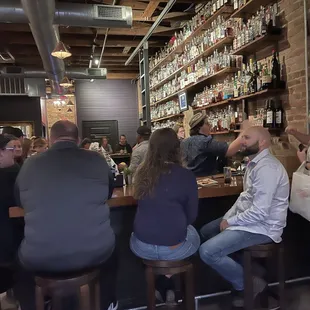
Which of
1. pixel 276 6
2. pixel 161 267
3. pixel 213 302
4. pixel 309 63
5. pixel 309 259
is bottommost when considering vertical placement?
pixel 213 302

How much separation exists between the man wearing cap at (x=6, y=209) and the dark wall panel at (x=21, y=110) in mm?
8333

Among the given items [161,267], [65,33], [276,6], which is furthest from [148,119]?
[161,267]

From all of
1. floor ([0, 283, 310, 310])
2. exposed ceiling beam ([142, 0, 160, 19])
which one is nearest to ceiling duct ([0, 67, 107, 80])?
exposed ceiling beam ([142, 0, 160, 19])

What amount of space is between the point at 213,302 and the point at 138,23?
5303 millimetres

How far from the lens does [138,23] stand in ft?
20.8

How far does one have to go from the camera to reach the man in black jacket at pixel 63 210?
66.4 inches

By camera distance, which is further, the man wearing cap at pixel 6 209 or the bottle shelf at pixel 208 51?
the bottle shelf at pixel 208 51

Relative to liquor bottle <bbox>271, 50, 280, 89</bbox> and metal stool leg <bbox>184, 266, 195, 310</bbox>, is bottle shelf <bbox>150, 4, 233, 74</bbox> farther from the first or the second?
metal stool leg <bbox>184, 266, 195, 310</bbox>

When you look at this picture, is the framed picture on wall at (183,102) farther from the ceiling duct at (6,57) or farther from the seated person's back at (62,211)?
the ceiling duct at (6,57)

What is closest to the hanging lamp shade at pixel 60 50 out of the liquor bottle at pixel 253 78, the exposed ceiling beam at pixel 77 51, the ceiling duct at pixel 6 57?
the liquor bottle at pixel 253 78

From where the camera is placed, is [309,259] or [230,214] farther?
[309,259]

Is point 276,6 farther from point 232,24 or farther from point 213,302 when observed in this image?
point 213,302

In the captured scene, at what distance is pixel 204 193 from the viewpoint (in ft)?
8.05

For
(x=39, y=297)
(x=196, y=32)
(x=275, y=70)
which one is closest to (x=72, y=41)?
(x=196, y=32)
